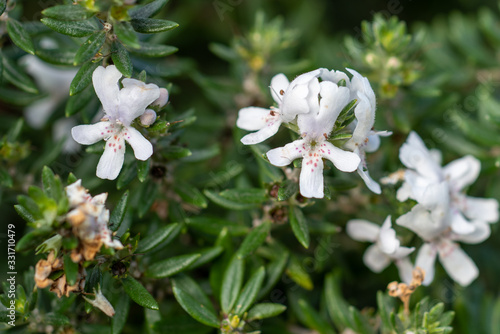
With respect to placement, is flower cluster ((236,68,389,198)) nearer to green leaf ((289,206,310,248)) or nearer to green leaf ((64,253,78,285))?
green leaf ((289,206,310,248))

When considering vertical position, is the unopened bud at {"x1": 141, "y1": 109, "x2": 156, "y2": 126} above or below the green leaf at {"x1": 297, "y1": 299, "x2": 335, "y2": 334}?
above

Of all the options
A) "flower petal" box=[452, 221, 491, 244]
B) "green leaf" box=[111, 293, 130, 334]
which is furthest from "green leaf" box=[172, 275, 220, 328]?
"flower petal" box=[452, 221, 491, 244]

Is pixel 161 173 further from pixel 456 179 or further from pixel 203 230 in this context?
pixel 456 179

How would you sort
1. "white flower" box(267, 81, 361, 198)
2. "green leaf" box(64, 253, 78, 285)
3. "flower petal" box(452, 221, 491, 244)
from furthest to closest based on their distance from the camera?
"flower petal" box(452, 221, 491, 244) < "white flower" box(267, 81, 361, 198) < "green leaf" box(64, 253, 78, 285)

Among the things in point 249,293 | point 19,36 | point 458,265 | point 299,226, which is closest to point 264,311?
point 249,293

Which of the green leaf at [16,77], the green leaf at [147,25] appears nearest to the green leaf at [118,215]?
the green leaf at [147,25]

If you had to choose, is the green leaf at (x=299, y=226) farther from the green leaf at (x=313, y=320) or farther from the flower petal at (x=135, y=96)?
the flower petal at (x=135, y=96)
